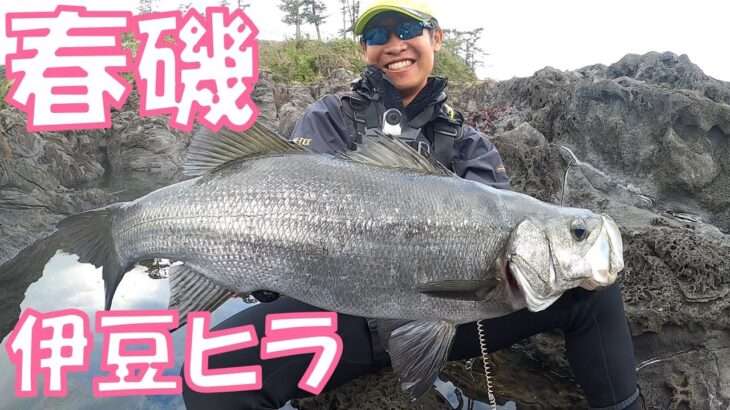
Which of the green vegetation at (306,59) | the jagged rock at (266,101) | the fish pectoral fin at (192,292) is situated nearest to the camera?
the fish pectoral fin at (192,292)

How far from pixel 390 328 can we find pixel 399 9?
1761mm

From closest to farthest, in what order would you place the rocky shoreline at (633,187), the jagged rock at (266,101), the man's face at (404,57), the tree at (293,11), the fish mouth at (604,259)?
1. the fish mouth at (604,259)
2. the man's face at (404,57)
3. the rocky shoreline at (633,187)
4. the jagged rock at (266,101)
5. the tree at (293,11)

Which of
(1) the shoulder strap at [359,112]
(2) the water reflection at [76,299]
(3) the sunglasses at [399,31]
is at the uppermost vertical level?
(3) the sunglasses at [399,31]

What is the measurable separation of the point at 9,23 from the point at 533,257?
17.3ft

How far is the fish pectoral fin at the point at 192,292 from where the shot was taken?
219 cm

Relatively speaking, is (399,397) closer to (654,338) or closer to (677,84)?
(654,338)

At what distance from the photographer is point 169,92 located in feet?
13.6

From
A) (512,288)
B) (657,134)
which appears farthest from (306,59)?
(512,288)

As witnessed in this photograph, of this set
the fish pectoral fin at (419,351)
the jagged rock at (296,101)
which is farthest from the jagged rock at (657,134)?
the jagged rock at (296,101)

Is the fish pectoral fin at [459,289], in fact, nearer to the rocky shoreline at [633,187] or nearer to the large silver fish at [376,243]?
the large silver fish at [376,243]

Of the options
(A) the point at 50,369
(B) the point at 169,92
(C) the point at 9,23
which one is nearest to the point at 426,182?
(A) the point at 50,369

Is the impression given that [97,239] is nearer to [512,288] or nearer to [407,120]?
[407,120]

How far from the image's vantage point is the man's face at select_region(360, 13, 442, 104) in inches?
111

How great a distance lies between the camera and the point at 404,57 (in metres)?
2.87
